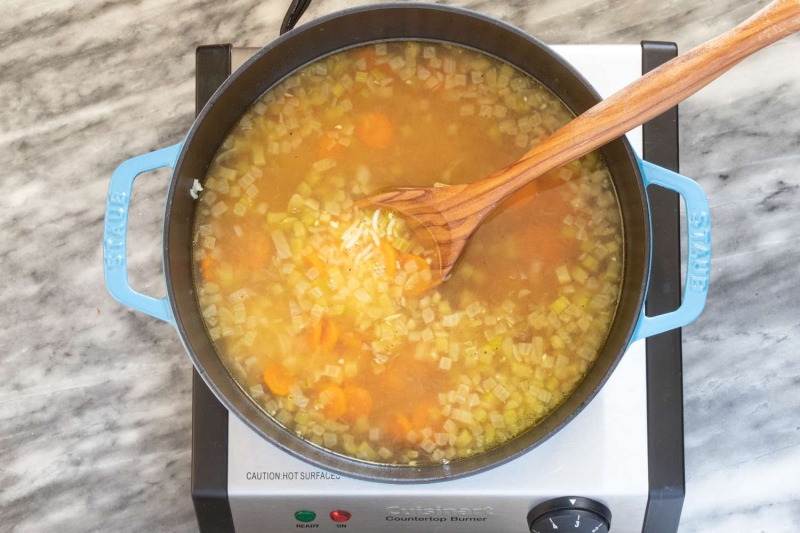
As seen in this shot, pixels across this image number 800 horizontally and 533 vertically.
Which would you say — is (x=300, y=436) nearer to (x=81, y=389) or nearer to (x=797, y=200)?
(x=81, y=389)

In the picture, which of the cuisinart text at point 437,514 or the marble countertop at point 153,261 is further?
the marble countertop at point 153,261

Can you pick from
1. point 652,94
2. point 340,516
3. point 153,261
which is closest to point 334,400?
point 340,516

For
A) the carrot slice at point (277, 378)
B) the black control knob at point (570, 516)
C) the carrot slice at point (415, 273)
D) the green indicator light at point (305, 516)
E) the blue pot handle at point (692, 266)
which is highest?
the blue pot handle at point (692, 266)

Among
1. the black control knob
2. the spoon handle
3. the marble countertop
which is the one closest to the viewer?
the spoon handle

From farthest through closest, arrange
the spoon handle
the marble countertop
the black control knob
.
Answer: the marble countertop
the black control knob
the spoon handle

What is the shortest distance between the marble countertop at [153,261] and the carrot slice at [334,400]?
1.50 ft

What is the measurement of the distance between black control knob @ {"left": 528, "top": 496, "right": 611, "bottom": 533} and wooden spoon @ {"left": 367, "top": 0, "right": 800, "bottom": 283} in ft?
1.51

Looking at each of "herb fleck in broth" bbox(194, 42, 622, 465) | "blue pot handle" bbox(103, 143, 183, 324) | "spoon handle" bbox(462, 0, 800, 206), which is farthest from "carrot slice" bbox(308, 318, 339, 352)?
"spoon handle" bbox(462, 0, 800, 206)

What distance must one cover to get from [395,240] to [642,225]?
437 mm

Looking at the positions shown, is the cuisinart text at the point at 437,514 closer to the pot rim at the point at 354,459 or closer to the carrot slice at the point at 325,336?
the pot rim at the point at 354,459

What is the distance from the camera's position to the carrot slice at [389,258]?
1.36m

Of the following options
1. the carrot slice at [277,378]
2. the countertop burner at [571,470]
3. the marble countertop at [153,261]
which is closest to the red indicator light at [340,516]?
the countertop burner at [571,470]

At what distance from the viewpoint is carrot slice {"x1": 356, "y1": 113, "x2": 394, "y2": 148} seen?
1.37m

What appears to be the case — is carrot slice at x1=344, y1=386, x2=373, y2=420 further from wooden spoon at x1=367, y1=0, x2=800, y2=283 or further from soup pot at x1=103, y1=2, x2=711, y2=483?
wooden spoon at x1=367, y1=0, x2=800, y2=283
